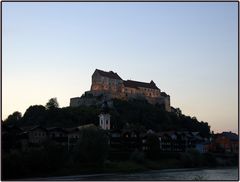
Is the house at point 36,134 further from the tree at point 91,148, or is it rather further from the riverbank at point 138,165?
the riverbank at point 138,165

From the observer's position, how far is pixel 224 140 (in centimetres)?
7388

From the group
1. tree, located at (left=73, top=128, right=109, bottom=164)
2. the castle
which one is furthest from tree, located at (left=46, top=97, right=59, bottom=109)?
tree, located at (left=73, top=128, right=109, bottom=164)

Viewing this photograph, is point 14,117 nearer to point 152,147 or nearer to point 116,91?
point 116,91

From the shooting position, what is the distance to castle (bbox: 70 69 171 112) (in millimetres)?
85938

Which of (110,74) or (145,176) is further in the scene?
(110,74)

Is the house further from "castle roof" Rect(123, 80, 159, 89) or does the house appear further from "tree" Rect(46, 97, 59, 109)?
"castle roof" Rect(123, 80, 159, 89)

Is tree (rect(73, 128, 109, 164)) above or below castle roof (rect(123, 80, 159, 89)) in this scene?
below

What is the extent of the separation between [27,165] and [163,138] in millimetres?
31661

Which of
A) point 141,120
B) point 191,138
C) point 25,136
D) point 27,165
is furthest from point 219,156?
point 27,165

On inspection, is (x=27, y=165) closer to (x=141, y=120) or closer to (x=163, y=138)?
(x=163, y=138)

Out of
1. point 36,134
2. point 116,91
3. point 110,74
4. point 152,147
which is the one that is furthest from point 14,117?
point 152,147

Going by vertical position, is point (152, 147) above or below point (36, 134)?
below

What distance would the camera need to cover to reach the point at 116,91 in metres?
89.8

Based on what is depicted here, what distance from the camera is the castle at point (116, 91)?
3383 inches
